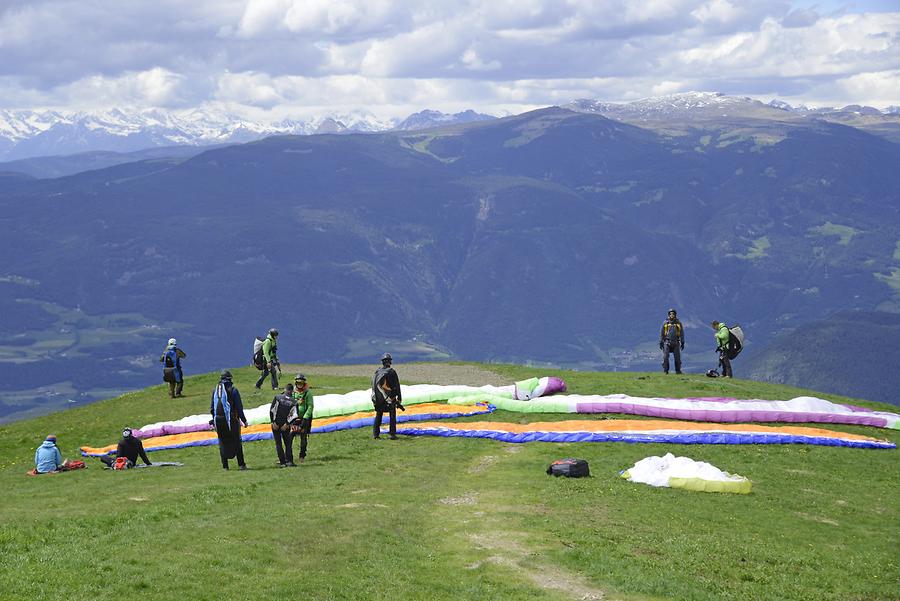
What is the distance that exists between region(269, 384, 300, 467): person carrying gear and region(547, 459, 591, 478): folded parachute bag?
31.9 ft

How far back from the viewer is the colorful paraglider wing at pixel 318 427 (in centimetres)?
4597

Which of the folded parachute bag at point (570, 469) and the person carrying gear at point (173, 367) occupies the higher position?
the person carrying gear at point (173, 367)

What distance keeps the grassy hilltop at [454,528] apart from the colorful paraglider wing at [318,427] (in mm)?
3038

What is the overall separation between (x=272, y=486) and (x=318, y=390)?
25547mm

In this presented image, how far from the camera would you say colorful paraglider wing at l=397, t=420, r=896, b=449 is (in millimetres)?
42688

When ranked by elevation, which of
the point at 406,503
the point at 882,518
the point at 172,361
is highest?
the point at 172,361

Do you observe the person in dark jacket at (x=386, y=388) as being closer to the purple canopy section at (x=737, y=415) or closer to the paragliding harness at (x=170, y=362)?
the purple canopy section at (x=737, y=415)

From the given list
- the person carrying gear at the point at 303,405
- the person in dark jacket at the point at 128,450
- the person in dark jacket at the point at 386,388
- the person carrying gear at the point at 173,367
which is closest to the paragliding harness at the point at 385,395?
the person in dark jacket at the point at 386,388

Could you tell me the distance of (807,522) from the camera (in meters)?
30.6

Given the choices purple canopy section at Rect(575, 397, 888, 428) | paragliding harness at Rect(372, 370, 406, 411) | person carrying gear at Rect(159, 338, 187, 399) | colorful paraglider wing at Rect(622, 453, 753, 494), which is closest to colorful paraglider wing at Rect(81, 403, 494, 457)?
paragliding harness at Rect(372, 370, 406, 411)

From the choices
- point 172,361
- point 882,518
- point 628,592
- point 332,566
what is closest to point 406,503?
point 332,566

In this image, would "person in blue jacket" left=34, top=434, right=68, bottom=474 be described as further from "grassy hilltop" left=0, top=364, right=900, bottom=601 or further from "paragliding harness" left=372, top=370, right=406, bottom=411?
"paragliding harness" left=372, top=370, right=406, bottom=411

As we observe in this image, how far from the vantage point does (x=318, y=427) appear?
4753 centimetres

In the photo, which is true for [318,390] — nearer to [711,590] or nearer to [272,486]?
[272,486]
